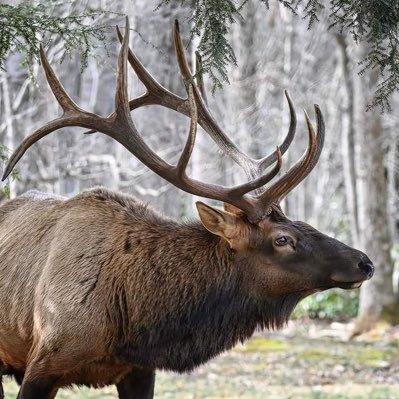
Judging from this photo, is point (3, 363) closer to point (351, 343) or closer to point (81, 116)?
point (81, 116)

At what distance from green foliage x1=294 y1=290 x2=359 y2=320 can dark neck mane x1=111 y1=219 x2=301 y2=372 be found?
12457mm

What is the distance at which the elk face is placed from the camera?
210 inches

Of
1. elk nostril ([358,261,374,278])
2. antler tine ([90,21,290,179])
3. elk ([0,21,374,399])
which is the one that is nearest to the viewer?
elk nostril ([358,261,374,278])

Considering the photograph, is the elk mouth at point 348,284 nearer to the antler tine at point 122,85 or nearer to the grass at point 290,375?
the antler tine at point 122,85

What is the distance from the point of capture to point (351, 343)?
13859mm

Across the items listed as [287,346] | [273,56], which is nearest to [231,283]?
[287,346]

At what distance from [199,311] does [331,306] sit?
12.7 metres

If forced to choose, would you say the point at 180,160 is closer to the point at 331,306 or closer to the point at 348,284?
the point at 348,284

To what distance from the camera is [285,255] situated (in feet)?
18.0

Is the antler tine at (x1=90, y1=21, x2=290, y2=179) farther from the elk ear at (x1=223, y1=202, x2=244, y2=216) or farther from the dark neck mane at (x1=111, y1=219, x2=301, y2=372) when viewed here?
the dark neck mane at (x1=111, y1=219, x2=301, y2=372)

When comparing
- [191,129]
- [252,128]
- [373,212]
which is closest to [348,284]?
[191,129]

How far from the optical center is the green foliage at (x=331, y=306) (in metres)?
17.9

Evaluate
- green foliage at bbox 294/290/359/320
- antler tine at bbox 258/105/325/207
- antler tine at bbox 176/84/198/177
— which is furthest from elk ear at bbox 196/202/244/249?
green foliage at bbox 294/290/359/320

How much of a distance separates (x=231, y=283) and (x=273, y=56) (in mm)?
17578
